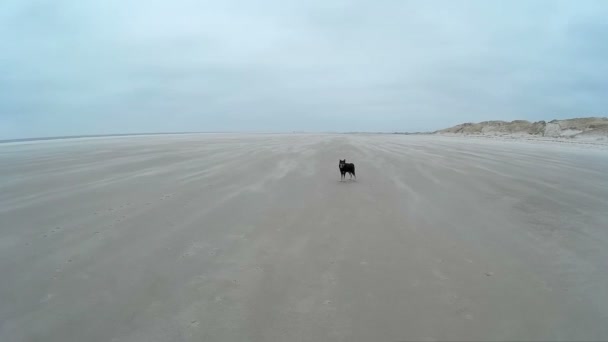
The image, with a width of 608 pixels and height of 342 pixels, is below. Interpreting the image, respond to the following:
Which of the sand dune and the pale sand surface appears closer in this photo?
the pale sand surface

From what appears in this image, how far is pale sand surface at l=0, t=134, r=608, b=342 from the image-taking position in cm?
284

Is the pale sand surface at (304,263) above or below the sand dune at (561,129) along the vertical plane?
below

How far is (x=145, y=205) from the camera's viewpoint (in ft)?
21.8

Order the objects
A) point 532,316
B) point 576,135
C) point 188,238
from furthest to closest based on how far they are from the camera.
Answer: point 576,135
point 188,238
point 532,316

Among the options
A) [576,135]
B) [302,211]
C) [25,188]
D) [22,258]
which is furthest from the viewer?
[576,135]

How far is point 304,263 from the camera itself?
3998 mm

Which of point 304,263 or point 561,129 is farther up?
point 561,129

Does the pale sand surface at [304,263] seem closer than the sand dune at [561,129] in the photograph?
Yes

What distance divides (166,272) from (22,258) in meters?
2.24

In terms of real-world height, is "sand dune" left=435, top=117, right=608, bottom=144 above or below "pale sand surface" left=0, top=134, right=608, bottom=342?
above

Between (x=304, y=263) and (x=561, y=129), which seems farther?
(x=561, y=129)

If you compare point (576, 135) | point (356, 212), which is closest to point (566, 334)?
point (356, 212)

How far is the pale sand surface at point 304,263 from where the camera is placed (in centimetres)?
284

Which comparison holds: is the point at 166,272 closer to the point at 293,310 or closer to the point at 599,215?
the point at 293,310
